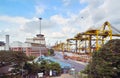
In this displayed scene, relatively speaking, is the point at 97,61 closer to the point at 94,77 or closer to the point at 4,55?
the point at 94,77

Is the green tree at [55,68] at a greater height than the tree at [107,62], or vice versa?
the tree at [107,62]

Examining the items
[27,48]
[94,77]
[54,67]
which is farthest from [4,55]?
[27,48]

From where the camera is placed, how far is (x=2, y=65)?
32938 millimetres

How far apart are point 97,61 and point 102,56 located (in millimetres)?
845

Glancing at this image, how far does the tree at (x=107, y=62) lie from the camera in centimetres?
2207

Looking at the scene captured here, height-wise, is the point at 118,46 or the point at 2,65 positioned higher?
the point at 118,46

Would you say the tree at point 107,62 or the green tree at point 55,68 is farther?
the green tree at point 55,68

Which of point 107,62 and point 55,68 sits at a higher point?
point 107,62

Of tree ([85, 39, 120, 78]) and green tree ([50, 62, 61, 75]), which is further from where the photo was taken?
green tree ([50, 62, 61, 75])

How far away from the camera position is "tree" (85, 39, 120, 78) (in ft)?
72.4

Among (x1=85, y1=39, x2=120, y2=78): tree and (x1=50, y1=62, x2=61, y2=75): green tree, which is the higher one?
(x1=85, y1=39, x2=120, y2=78): tree

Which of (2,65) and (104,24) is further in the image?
(104,24)

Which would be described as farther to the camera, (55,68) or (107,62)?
(55,68)

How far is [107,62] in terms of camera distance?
22.6 metres
